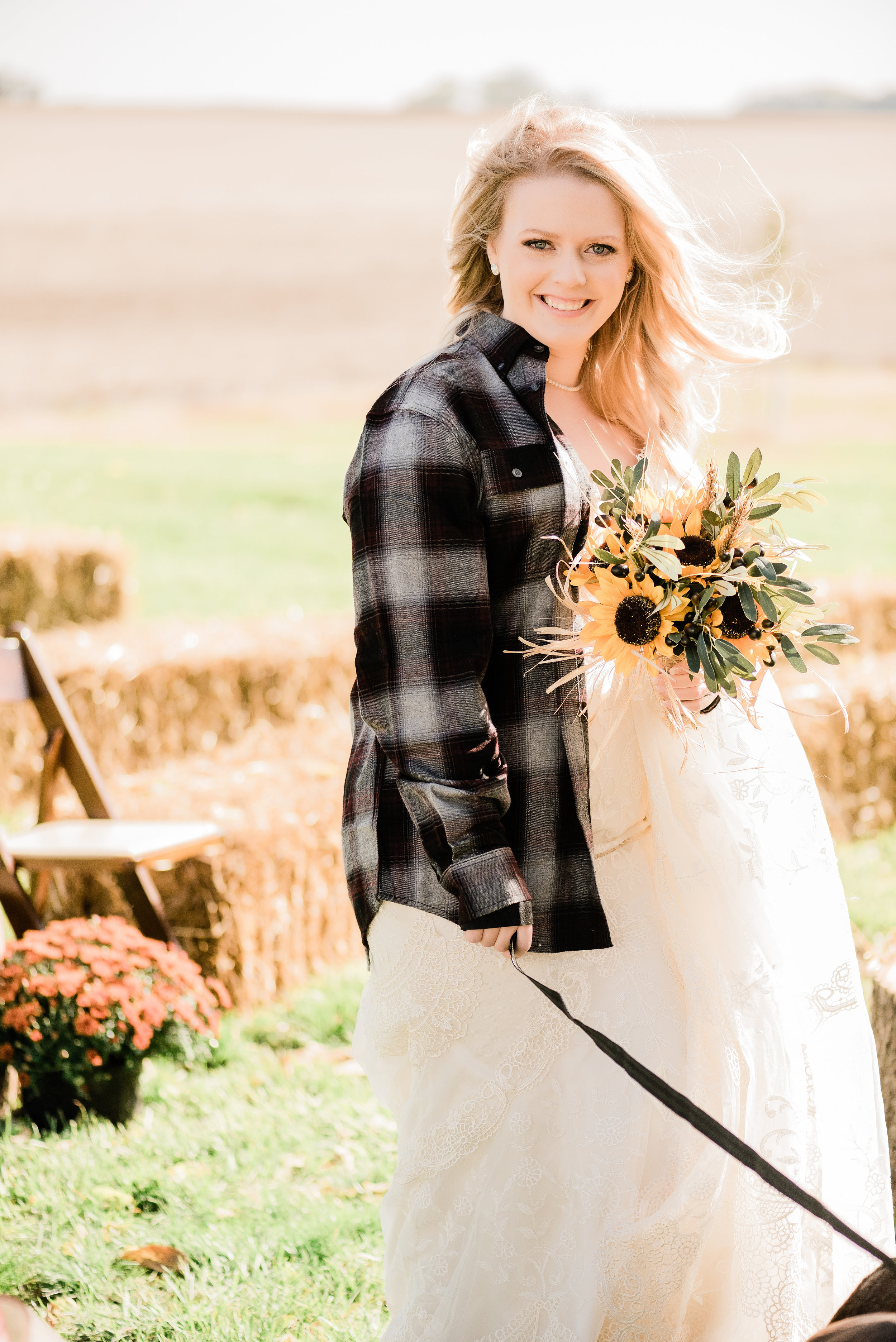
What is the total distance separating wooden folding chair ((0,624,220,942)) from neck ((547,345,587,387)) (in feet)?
7.61

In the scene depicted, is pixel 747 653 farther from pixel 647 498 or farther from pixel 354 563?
pixel 354 563

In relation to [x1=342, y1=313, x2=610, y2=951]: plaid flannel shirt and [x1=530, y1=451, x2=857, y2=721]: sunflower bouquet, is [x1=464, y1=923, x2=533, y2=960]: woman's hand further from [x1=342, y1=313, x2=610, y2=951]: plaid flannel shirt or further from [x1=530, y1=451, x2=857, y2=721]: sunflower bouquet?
[x1=530, y1=451, x2=857, y2=721]: sunflower bouquet

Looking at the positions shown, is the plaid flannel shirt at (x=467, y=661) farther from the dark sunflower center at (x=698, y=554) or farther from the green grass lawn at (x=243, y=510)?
the green grass lawn at (x=243, y=510)

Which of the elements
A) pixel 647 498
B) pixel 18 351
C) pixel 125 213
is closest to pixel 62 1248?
pixel 647 498

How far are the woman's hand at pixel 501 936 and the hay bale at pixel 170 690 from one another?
470 centimetres

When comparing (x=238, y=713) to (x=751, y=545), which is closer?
(x=751, y=545)

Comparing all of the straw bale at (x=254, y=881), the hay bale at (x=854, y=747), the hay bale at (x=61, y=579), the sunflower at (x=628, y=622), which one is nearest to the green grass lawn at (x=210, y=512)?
the hay bale at (x=61, y=579)

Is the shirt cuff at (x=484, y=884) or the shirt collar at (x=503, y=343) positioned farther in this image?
the shirt collar at (x=503, y=343)

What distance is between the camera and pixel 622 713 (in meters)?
2.18

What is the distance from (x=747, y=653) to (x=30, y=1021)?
248 centimetres

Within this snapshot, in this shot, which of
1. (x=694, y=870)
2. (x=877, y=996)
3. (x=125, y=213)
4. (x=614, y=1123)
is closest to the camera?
(x=614, y=1123)

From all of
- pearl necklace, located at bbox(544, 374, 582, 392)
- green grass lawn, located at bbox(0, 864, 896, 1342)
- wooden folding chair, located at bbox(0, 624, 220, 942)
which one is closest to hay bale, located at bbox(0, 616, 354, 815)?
wooden folding chair, located at bbox(0, 624, 220, 942)

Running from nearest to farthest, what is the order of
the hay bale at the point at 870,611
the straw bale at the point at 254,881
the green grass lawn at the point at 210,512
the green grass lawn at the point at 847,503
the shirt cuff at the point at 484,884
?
the shirt cuff at the point at 484,884
the straw bale at the point at 254,881
the hay bale at the point at 870,611
the green grass lawn at the point at 210,512
the green grass lawn at the point at 847,503

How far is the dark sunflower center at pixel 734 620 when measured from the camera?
2.03 m
